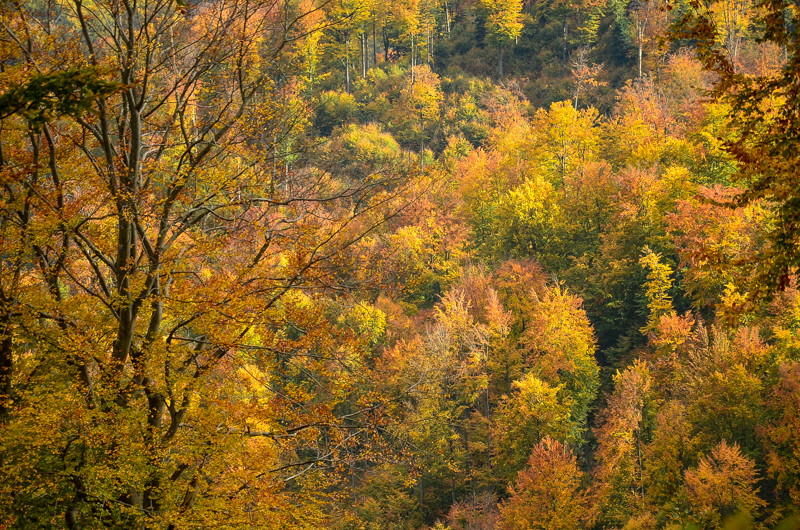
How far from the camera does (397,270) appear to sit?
9.45 m

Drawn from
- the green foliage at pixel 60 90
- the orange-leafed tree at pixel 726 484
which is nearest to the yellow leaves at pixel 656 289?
the orange-leafed tree at pixel 726 484

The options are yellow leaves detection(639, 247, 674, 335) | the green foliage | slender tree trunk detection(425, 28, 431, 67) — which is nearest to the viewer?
the green foliage

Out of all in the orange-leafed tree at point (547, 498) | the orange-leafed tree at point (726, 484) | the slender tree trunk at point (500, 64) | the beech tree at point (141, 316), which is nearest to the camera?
the beech tree at point (141, 316)

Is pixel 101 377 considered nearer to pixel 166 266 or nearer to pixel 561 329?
pixel 166 266

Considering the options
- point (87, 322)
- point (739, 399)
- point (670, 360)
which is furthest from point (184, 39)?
point (670, 360)

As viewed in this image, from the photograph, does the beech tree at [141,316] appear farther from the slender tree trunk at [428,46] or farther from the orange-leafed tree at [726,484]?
the slender tree trunk at [428,46]

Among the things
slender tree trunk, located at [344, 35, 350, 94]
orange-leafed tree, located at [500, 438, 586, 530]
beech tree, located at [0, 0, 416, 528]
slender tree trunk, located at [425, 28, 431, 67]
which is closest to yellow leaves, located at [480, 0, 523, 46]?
slender tree trunk, located at [425, 28, 431, 67]

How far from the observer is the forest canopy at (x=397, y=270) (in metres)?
7.48

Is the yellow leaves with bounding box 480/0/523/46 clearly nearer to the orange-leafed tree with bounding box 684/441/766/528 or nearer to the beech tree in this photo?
the orange-leafed tree with bounding box 684/441/766/528

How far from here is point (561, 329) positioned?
94.0 feet

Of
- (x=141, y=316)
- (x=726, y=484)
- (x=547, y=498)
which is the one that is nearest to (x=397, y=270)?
(x=141, y=316)

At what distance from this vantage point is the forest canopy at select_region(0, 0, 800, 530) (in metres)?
7.48

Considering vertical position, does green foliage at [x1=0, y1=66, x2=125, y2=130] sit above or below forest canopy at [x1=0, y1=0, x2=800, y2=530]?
above

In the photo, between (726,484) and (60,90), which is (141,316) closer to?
(60,90)
